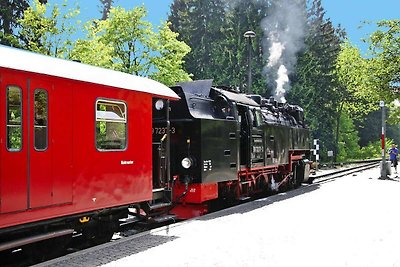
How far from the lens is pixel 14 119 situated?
18.5ft

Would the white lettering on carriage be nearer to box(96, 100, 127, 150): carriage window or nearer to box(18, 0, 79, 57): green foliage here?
box(96, 100, 127, 150): carriage window

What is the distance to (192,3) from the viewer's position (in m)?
54.0

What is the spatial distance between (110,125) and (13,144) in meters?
1.82

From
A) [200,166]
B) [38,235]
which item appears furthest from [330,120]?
[38,235]

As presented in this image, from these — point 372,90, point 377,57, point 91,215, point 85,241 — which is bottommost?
point 85,241

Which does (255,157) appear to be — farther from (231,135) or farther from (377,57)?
(377,57)

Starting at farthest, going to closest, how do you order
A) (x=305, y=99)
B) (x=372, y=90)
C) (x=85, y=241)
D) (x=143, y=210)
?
1. (x=305, y=99)
2. (x=372, y=90)
3. (x=143, y=210)
4. (x=85, y=241)

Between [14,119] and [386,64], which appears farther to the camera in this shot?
[386,64]

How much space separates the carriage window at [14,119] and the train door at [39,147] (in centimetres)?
14

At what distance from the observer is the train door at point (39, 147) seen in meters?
5.76

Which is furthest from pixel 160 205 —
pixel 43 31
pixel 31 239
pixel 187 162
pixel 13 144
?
pixel 43 31

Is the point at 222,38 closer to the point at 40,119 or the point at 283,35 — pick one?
the point at 283,35

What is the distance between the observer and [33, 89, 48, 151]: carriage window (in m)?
5.89

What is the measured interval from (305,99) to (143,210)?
36.6m
